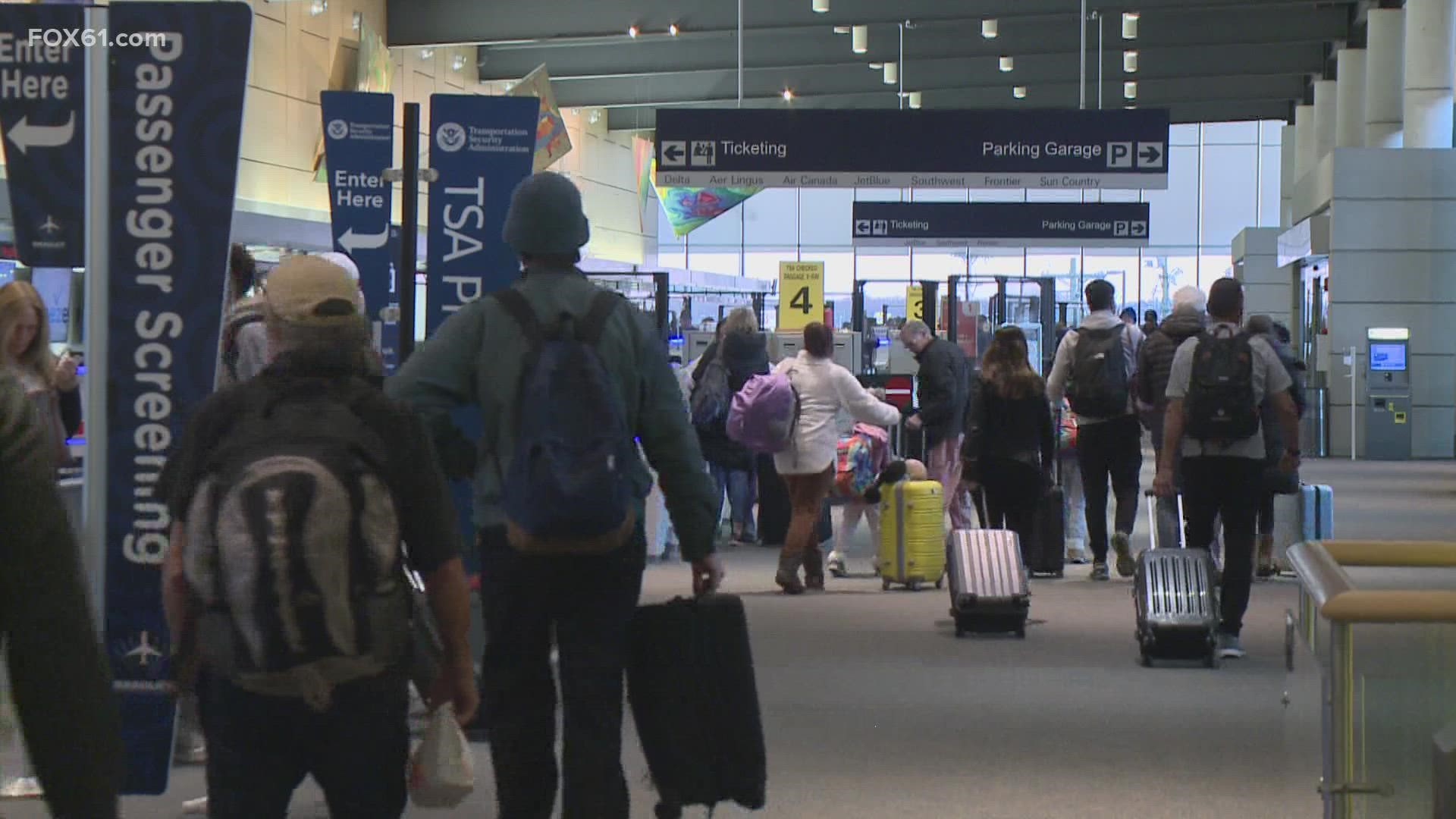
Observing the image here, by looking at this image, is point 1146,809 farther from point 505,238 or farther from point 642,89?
point 642,89

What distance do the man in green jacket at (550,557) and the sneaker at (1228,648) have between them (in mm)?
4822

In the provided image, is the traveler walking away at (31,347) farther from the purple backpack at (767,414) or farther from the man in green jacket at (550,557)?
the purple backpack at (767,414)

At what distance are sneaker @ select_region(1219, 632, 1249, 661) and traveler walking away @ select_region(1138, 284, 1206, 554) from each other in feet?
5.55

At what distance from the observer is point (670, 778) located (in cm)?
420

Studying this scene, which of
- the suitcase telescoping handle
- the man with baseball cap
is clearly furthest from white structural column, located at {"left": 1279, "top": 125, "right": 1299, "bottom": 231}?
the man with baseball cap

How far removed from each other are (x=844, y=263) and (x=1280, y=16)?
17.1 metres

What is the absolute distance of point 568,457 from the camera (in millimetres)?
3873

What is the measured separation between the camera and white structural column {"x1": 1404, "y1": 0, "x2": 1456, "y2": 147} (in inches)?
910

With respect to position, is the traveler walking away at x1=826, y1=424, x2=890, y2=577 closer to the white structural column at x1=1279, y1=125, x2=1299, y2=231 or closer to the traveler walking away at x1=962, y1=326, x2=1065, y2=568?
the traveler walking away at x1=962, y1=326, x2=1065, y2=568

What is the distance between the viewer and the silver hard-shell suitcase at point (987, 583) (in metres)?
9.37

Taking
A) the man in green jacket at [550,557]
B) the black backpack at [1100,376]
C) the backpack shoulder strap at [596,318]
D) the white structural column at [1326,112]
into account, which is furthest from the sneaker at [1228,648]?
the white structural column at [1326,112]

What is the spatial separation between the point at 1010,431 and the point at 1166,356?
90cm

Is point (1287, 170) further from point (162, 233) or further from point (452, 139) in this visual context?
point (162, 233)

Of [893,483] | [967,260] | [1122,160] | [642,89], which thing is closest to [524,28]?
[642,89]
